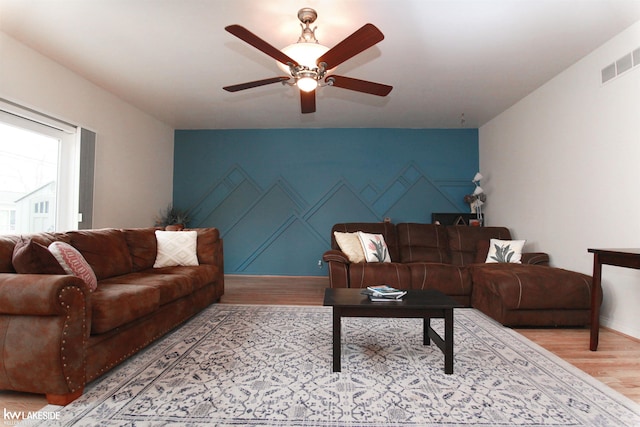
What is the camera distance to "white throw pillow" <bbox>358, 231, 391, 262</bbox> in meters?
3.99

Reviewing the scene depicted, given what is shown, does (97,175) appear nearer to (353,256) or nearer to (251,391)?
(353,256)

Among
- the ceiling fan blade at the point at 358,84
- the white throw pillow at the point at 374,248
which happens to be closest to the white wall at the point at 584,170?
the white throw pillow at the point at 374,248

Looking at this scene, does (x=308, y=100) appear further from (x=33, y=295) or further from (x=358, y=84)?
(x=33, y=295)

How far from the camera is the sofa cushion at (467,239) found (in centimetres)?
429

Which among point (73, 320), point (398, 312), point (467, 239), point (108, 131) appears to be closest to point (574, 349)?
point (398, 312)

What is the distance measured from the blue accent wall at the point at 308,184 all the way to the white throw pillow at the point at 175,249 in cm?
208

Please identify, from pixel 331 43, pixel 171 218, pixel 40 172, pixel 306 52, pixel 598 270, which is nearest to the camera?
pixel 306 52

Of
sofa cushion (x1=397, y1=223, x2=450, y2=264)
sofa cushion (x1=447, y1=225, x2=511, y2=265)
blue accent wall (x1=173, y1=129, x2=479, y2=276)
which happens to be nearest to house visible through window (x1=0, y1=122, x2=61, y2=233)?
blue accent wall (x1=173, y1=129, x2=479, y2=276)

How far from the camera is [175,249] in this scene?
3533mm

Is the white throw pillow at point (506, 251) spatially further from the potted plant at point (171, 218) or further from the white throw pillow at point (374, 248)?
the potted plant at point (171, 218)

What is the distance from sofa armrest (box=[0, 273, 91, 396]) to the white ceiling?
2.10 metres

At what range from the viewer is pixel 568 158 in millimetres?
3465

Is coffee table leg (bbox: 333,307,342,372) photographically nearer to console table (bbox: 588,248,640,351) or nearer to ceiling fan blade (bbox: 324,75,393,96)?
ceiling fan blade (bbox: 324,75,393,96)

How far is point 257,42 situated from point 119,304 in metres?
1.81
